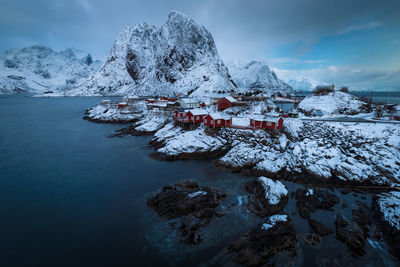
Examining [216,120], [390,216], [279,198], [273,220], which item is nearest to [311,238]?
[273,220]

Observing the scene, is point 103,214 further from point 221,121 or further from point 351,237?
point 221,121

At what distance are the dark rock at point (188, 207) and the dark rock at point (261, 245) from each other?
3.30 metres

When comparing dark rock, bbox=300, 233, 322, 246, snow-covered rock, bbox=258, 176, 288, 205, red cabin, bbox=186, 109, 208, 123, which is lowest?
dark rock, bbox=300, 233, 322, 246

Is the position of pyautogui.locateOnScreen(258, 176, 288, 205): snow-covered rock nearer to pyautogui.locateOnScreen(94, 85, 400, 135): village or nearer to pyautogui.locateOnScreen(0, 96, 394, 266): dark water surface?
pyautogui.locateOnScreen(0, 96, 394, 266): dark water surface

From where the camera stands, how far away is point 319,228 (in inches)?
598

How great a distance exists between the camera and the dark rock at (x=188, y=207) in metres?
15.5

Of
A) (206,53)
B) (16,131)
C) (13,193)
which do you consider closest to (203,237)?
(13,193)

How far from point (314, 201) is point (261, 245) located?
9.47 m

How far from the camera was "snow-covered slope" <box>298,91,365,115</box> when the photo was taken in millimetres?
43594

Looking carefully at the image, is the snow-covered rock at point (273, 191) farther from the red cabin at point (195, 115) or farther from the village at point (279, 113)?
the red cabin at point (195, 115)

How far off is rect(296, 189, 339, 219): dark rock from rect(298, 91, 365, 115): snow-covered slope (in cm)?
3232

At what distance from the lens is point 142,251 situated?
13.8 m

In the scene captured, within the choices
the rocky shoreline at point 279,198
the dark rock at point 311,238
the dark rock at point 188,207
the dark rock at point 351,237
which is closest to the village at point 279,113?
the rocky shoreline at point 279,198

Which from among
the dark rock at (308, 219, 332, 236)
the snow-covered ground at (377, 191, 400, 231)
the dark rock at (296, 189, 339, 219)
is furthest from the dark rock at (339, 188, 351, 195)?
the dark rock at (308, 219, 332, 236)
